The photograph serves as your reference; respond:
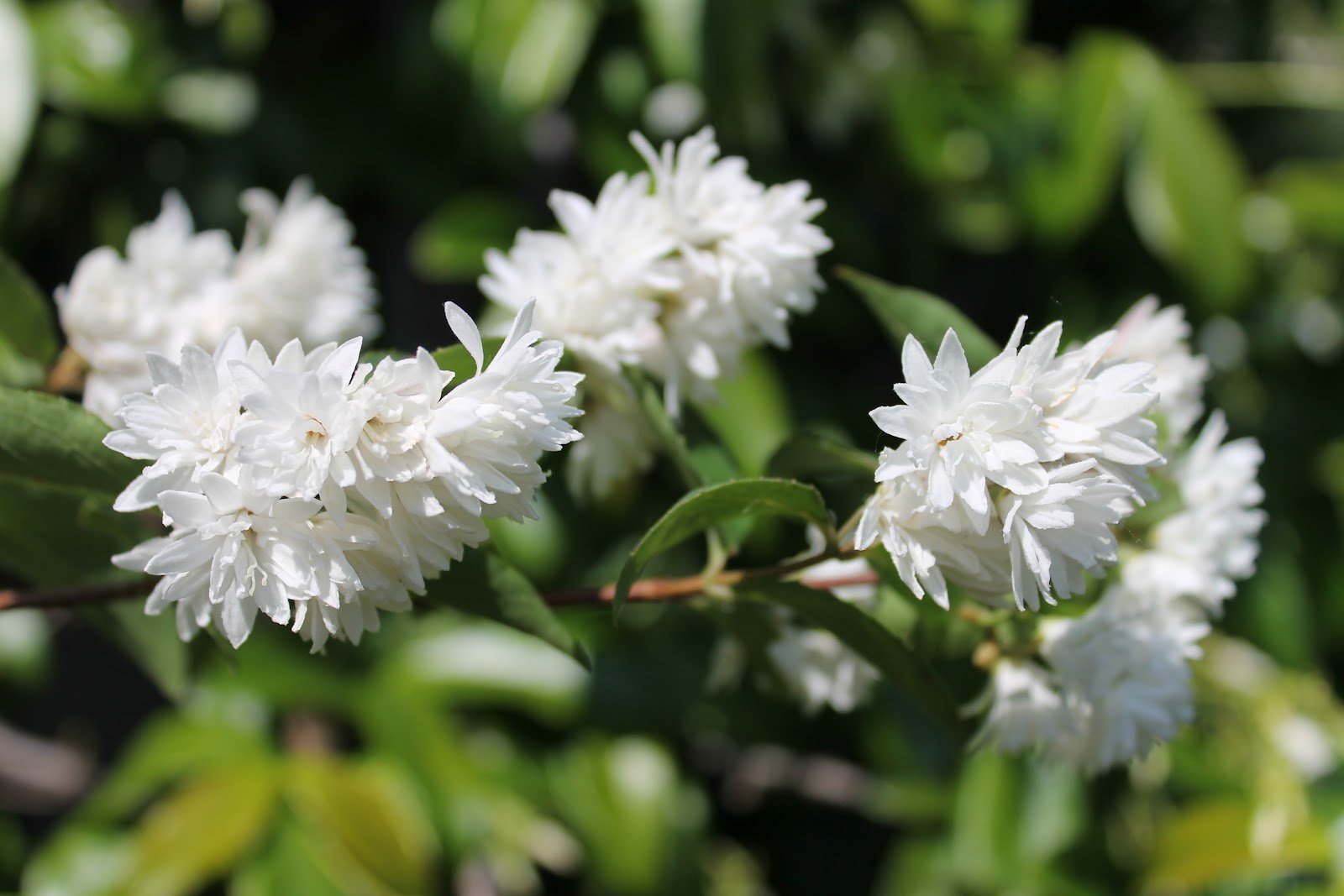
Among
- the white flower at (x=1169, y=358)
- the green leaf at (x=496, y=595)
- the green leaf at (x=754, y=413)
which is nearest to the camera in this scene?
the green leaf at (x=496, y=595)

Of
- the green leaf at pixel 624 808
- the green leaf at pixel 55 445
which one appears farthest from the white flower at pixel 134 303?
the green leaf at pixel 624 808

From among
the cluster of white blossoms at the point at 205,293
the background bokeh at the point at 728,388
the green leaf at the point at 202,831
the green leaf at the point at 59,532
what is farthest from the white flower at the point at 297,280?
the green leaf at the point at 202,831

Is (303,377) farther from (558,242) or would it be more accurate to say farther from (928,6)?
(928,6)

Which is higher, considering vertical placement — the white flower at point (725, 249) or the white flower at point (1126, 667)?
the white flower at point (725, 249)

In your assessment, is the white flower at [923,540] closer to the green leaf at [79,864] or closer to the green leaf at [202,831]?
the green leaf at [202,831]

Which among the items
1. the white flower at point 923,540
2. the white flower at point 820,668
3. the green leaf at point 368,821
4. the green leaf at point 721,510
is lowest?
the green leaf at point 368,821

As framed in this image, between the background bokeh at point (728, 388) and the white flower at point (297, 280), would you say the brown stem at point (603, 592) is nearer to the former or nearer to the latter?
the white flower at point (297, 280)

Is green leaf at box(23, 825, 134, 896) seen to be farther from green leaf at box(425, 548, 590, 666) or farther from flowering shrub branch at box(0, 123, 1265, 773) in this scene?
green leaf at box(425, 548, 590, 666)

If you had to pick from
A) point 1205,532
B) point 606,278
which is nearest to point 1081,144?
point 1205,532

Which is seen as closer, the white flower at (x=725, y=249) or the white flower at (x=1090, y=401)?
the white flower at (x=1090, y=401)

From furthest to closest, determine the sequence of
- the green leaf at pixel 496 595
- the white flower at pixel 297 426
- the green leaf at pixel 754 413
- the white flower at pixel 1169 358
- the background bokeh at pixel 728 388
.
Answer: the background bokeh at pixel 728 388 < the green leaf at pixel 754 413 < the white flower at pixel 1169 358 < the green leaf at pixel 496 595 < the white flower at pixel 297 426
